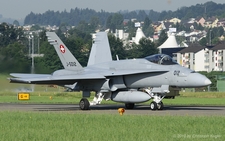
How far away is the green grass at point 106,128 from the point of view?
1567cm

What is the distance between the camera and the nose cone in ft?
84.3

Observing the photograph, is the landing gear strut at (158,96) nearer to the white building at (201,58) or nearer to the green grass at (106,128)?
the green grass at (106,128)

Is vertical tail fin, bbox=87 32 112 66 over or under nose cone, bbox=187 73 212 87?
over

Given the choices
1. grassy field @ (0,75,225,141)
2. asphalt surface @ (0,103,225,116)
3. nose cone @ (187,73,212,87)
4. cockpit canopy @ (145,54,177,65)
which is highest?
cockpit canopy @ (145,54,177,65)

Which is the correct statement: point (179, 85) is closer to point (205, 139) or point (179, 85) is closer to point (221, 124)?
point (221, 124)

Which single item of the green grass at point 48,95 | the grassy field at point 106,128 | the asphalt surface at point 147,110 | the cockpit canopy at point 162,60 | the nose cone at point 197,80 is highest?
the cockpit canopy at point 162,60

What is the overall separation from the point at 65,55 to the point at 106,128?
529 inches

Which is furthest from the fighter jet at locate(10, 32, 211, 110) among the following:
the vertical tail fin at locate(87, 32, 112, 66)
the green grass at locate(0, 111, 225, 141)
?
the green grass at locate(0, 111, 225, 141)

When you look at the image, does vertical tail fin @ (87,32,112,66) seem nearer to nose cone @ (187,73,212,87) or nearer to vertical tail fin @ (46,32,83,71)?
vertical tail fin @ (46,32,83,71)

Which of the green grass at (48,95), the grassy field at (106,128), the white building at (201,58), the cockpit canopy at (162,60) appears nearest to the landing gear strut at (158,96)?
the cockpit canopy at (162,60)

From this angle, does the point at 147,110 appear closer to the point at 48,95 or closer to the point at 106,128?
the point at 106,128

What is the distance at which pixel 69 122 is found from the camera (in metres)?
19.4

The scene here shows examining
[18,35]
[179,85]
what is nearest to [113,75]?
[179,85]

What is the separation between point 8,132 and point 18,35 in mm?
121106
